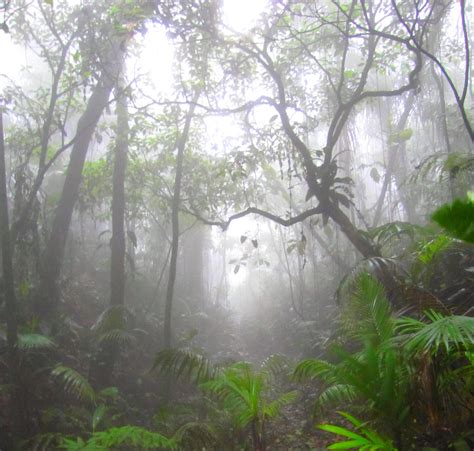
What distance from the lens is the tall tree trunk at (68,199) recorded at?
7777 millimetres

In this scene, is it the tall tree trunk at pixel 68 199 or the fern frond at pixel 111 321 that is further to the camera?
the tall tree trunk at pixel 68 199

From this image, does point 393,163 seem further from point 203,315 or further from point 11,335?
point 11,335

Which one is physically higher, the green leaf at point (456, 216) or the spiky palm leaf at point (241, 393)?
the green leaf at point (456, 216)

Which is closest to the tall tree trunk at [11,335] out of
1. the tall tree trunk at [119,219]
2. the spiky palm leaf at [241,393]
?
the spiky palm leaf at [241,393]

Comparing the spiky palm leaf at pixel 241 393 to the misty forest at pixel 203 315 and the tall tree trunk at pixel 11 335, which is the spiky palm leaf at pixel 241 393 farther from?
the tall tree trunk at pixel 11 335

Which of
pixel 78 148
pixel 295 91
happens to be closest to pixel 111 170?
pixel 78 148

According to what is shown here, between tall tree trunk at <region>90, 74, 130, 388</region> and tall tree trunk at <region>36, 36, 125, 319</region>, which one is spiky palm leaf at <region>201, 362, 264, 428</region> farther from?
tall tree trunk at <region>36, 36, 125, 319</region>

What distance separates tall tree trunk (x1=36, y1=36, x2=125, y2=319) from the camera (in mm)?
7777

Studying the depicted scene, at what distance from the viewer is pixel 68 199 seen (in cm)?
827

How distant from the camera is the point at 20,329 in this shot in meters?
6.43

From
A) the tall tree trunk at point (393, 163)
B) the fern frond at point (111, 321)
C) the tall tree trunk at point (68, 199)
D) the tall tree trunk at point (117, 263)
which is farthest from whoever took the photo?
the tall tree trunk at point (393, 163)

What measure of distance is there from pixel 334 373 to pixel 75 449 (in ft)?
8.15

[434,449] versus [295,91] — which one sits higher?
[295,91]

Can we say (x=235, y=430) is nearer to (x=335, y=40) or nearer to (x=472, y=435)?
(x=472, y=435)
